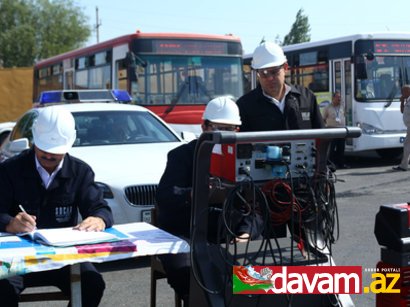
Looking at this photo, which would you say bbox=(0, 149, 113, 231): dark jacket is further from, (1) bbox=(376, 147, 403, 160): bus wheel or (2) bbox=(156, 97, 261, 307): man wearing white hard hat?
(1) bbox=(376, 147, 403, 160): bus wheel

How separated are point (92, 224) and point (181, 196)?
21.6 inches

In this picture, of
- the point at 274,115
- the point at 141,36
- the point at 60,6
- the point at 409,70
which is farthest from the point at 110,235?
the point at 60,6

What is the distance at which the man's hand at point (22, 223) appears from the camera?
3.66m

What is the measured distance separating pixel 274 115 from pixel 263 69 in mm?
345

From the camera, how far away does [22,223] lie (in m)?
3.67

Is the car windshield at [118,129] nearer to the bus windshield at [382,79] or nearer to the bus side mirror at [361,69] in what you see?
the bus side mirror at [361,69]

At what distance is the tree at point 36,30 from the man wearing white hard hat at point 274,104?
45630 millimetres

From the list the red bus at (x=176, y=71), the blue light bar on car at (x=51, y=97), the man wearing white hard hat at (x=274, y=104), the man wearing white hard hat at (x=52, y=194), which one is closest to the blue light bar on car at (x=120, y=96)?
the blue light bar on car at (x=51, y=97)

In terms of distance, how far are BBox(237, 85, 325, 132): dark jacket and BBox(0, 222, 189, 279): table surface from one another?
4.38 feet

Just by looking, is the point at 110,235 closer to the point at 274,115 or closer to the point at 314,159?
the point at 314,159

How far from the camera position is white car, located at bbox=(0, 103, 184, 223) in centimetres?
648

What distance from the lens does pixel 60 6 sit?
165ft

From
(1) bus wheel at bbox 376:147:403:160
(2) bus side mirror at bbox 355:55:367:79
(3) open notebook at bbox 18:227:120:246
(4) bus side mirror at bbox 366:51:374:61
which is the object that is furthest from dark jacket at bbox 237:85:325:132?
(1) bus wheel at bbox 376:147:403:160

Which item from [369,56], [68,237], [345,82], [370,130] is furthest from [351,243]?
[345,82]
